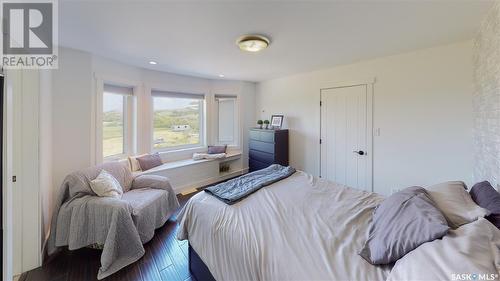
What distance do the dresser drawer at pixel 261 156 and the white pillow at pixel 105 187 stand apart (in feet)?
8.64

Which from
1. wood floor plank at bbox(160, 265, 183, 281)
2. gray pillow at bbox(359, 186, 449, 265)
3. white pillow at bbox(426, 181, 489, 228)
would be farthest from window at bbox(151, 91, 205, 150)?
white pillow at bbox(426, 181, 489, 228)

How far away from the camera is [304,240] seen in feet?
4.13

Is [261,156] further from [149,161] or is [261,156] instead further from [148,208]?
[148,208]

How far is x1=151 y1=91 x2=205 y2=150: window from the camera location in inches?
153

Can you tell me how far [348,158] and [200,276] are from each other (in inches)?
112

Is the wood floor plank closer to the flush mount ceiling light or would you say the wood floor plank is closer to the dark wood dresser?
A: the flush mount ceiling light

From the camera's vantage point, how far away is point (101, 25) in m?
1.92

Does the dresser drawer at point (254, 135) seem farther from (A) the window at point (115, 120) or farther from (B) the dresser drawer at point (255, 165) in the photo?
(A) the window at point (115, 120)

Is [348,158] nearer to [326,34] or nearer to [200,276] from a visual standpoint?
[326,34]

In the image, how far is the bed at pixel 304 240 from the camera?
0.82m

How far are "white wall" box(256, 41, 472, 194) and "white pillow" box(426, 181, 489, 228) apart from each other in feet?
4.75

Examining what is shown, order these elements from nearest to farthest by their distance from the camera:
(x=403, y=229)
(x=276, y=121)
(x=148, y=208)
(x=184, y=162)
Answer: (x=403, y=229)
(x=148, y=208)
(x=184, y=162)
(x=276, y=121)

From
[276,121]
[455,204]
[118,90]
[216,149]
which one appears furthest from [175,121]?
[455,204]

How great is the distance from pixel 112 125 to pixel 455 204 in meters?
4.10
